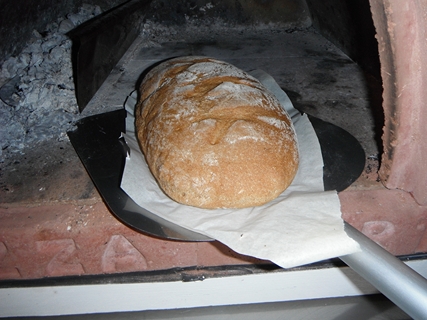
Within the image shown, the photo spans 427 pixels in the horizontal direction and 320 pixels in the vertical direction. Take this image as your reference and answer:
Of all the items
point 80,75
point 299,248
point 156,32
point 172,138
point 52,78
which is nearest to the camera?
point 299,248

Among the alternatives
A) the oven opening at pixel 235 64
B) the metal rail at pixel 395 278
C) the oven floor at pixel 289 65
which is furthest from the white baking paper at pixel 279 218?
the oven floor at pixel 289 65

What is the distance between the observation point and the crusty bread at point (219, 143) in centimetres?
97

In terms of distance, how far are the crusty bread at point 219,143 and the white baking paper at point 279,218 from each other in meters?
0.03

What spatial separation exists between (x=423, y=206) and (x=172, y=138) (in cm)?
81

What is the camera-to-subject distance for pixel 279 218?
93 cm

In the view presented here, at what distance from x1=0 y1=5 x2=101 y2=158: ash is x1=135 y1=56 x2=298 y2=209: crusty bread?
475mm

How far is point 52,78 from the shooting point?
1.73 meters

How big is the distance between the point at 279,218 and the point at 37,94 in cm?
125

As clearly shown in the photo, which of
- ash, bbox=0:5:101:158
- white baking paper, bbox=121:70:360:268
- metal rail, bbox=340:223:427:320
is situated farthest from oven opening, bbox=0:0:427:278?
metal rail, bbox=340:223:427:320

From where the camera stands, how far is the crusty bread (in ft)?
3.17

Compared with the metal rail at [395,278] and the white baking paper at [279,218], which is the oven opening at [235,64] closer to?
the white baking paper at [279,218]

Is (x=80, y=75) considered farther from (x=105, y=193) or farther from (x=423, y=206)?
(x=423, y=206)

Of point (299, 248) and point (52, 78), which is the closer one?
point (299, 248)

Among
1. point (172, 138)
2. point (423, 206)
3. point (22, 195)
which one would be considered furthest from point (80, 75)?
point (423, 206)
